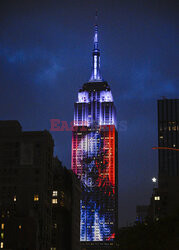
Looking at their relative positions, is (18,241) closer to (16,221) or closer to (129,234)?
(16,221)

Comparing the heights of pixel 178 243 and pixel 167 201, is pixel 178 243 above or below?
below

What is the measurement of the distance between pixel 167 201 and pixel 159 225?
81996 millimetres

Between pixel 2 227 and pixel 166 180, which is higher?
pixel 166 180

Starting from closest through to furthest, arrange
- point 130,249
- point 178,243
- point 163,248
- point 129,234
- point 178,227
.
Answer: point 178,243 → point 163,248 → point 178,227 → point 130,249 → point 129,234

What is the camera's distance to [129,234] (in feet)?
335

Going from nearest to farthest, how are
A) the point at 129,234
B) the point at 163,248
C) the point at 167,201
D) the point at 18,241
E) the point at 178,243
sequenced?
the point at 178,243 < the point at 163,248 < the point at 129,234 < the point at 167,201 < the point at 18,241

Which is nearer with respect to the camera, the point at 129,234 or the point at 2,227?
the point at 129,234

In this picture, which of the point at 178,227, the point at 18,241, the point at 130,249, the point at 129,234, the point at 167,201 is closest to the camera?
the point at 178,227

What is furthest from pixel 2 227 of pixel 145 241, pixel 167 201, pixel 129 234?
pixel 145 241

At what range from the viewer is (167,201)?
17375cm

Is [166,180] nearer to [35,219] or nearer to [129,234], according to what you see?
[35,219]

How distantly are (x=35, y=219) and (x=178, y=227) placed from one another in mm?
118822

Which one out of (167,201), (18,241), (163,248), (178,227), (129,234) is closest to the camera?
(163,248)

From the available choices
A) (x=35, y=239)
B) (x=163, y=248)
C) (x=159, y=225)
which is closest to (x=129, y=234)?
(x=159, y=225)
